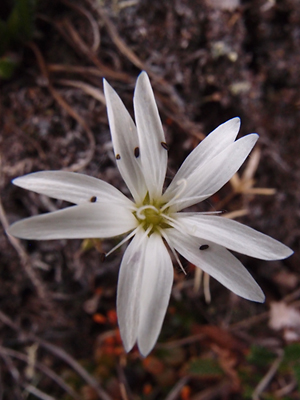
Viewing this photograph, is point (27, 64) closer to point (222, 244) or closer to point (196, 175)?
point (196, 175)

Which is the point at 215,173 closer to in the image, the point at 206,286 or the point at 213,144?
the point at 213,144

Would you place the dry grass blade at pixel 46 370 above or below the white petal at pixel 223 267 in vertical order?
below

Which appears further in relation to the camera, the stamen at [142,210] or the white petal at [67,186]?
the stamen at [142,210]

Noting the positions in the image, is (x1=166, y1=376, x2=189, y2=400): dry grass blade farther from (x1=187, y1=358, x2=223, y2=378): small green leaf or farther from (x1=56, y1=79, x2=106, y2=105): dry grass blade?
(x1=56, y1=79, x2=106, y2=105): dry grass blade

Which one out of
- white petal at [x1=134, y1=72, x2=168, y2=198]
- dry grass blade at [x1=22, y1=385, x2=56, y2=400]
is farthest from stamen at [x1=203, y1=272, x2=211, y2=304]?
dry grass blade at [x1=22, y1=385, x2=56, y2=400]

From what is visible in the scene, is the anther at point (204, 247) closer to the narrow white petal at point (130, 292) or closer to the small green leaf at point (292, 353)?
the narrow white petal at point (130, 292)

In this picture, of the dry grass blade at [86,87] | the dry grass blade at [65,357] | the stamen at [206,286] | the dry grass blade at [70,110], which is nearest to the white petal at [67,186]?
the dry grass blade at [70,110]

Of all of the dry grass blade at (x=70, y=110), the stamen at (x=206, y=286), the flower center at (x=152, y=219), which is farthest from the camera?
the stamen at (x=206, y=286)
